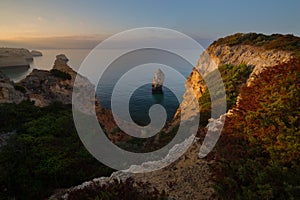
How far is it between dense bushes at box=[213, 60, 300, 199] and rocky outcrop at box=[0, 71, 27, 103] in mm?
22081

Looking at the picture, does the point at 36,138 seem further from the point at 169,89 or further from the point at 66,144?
the point at 169,89

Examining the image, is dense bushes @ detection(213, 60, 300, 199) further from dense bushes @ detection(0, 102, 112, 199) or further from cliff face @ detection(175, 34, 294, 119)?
dense bushes @ detection(0, 102, 112, 199)

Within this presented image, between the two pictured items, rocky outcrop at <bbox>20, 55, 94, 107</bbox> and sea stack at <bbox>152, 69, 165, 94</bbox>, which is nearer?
rocky outcrop at <bbox>20, 55, 94, 107</bbox>

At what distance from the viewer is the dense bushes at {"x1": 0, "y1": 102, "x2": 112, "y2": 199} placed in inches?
341

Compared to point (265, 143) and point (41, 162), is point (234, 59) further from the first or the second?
point (41, 162)

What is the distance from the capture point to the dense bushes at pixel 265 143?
15.9ft

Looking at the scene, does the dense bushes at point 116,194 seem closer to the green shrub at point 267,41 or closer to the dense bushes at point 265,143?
the dense bushes at point 265,143

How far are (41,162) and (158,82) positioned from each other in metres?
50.9

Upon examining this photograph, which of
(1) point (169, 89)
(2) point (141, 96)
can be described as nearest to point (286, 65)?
(2) point (141, 96)

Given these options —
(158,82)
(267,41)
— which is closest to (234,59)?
(267,41)

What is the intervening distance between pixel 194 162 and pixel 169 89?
51102 mm

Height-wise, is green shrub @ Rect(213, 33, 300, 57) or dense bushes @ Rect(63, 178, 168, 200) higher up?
green shrub @ Rect(213, 33, 300, 57)

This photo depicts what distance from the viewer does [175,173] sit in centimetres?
772

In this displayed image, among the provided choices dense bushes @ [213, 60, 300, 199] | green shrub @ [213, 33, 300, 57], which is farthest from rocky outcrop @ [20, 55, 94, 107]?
dense bushes @ [213, 60, 300, 199]
